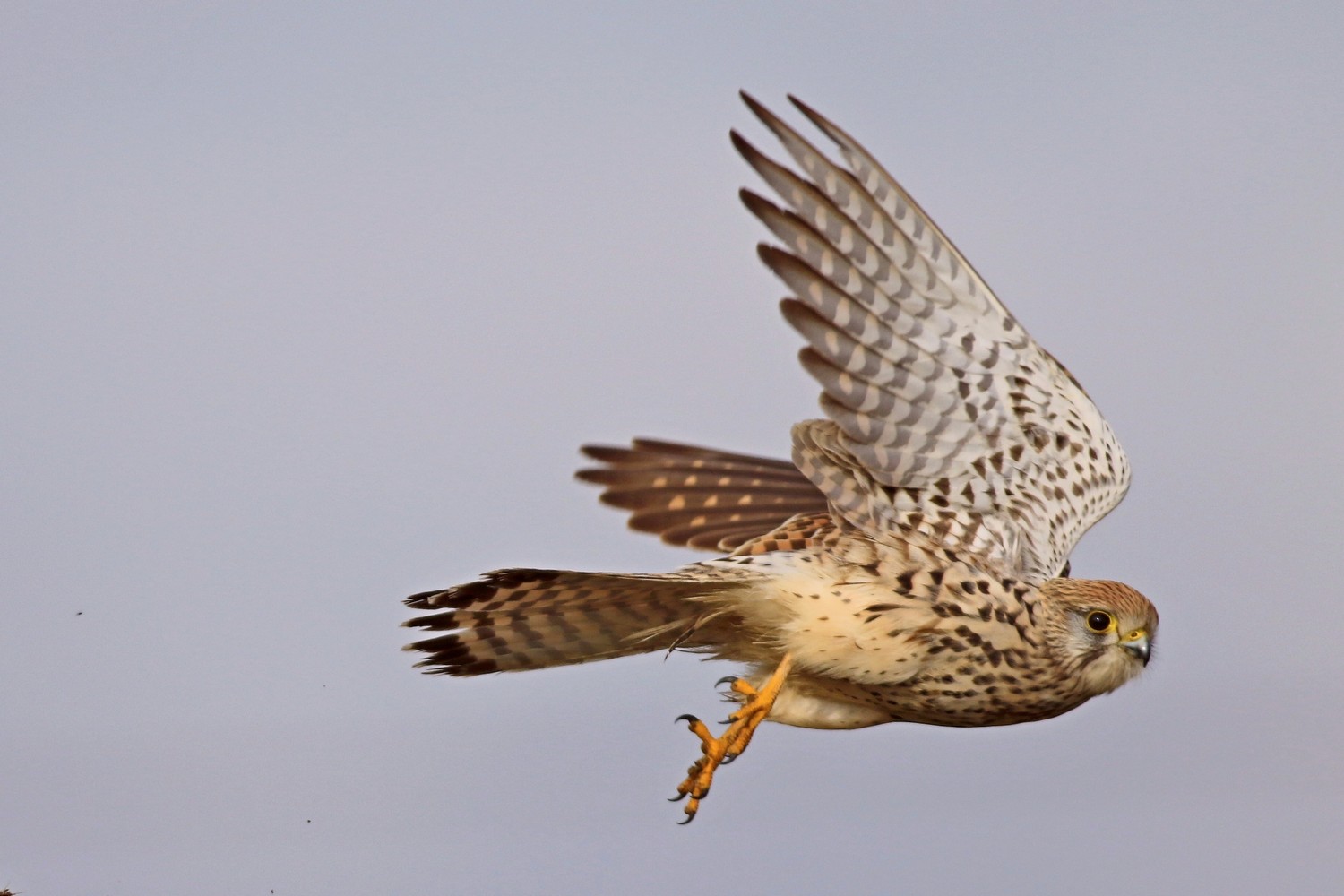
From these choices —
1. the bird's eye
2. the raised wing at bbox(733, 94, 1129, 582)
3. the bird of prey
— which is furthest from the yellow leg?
the bird's eye

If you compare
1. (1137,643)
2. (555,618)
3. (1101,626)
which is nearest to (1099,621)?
(1101,626)

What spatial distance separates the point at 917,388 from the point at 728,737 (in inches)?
56.2

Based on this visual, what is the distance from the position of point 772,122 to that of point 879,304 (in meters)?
0.74

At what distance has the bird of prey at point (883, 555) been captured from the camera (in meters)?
4.99

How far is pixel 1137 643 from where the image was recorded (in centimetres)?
527

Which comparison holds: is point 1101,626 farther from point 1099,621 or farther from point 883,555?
point 883,555

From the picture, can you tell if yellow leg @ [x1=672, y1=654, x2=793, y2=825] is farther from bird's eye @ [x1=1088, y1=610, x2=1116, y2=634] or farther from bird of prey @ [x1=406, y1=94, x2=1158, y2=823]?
bird's eye @ [x1=1088, y1=610, x2=1116, y2=634]

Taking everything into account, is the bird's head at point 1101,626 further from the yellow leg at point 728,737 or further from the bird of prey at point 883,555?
the yellow leg at point 728,737

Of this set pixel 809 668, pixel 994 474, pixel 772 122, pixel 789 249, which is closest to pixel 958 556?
pixel 994 474

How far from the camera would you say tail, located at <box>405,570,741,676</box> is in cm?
514

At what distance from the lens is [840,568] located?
5305 mm

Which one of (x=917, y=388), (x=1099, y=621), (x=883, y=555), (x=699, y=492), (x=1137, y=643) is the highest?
(x=699, y=492)

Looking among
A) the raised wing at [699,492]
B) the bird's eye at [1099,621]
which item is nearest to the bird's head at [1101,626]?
the bird's eye at [1099,621]

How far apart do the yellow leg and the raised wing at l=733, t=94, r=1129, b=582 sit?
28.0 inches
